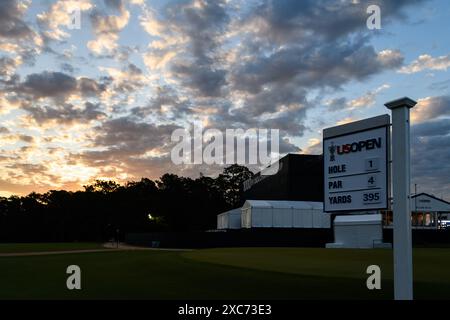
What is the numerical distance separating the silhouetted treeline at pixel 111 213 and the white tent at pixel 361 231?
62.3 meters

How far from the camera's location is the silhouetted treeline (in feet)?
358

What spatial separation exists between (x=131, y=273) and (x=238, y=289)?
659cm

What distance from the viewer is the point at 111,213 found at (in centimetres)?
10975

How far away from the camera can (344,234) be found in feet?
154

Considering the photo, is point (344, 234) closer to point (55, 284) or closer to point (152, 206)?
point (55, 284)

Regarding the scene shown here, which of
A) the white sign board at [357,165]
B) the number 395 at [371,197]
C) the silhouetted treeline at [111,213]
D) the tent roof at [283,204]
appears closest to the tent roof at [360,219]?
the tent roof at [283,204]

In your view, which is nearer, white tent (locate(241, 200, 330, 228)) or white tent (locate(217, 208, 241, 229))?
white tent (locate(241, 200, 330, 228))

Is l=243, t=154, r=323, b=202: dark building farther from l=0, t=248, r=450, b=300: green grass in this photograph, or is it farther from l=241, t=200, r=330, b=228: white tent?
l=0, t=248, r=450, b=300: green grass

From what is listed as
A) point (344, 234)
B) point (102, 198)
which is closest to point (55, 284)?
point (344, 234)

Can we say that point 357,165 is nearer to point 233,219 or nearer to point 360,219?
point 360,219

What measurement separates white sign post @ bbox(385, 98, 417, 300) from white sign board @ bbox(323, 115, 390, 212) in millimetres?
649

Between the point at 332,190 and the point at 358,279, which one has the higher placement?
the point at 332,190

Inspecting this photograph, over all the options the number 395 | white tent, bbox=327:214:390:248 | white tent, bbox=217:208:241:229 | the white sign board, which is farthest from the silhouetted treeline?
the number 395

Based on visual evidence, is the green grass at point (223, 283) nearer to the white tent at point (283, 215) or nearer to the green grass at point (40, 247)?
the green grass at point (40, 247)
